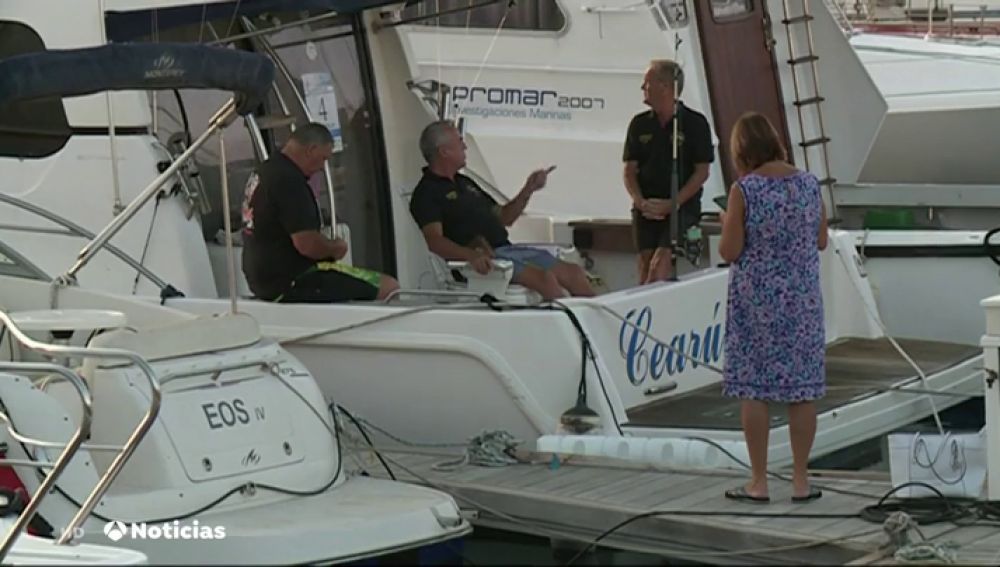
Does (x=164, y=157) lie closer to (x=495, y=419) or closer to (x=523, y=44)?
(x=495, y=419)

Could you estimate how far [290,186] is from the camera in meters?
8.50

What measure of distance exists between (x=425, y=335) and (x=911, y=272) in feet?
12.7

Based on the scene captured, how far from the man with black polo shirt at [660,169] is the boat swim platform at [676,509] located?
7.72 ft

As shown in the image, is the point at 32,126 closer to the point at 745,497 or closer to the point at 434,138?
the point at 434,138

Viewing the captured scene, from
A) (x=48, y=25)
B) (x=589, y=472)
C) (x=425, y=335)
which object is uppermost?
(x=48, y=25)

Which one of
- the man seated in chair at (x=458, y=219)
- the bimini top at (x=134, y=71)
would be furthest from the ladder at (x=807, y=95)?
the bimini top at (x=134, y=71)

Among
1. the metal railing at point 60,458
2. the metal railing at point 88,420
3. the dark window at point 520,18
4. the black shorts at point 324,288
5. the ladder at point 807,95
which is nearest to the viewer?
the metal railing at point 60,458

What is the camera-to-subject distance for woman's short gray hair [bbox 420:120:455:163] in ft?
30.8

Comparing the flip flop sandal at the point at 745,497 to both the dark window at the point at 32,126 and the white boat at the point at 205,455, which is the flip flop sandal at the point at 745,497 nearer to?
the white boat at the point at 205,455

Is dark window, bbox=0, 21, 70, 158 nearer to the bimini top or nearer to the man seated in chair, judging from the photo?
the man seated in chair

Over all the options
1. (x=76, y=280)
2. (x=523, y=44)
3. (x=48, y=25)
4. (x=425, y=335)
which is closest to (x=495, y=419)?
(x=425, y=335)

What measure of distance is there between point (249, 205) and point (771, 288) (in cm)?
316

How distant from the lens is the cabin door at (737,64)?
11742mm

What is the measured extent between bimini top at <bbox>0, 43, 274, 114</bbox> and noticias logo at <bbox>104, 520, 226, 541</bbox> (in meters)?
1.62
